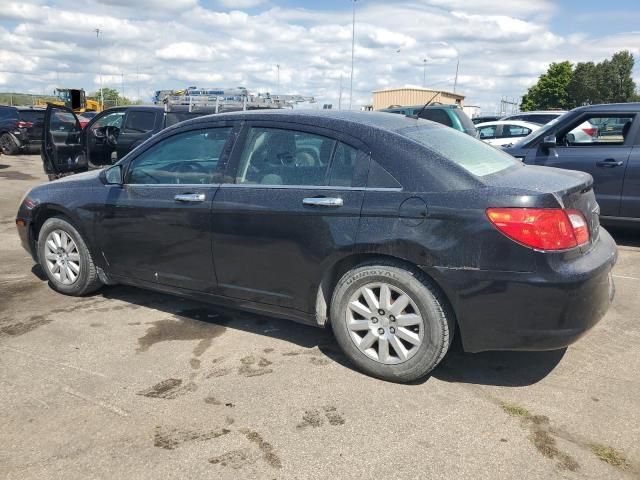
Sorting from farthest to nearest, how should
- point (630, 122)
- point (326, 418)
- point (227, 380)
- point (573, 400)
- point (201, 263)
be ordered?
point (630, 122) → point (201, 263) → point (227, 380) → point (573, 400) → point (326, 418)

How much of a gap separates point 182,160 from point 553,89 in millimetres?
66098

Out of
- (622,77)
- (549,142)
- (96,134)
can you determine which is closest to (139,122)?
(96,134)

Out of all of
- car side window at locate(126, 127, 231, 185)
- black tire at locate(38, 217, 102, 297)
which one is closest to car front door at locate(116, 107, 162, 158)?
black tire at locate(38, 217, 102, 297)

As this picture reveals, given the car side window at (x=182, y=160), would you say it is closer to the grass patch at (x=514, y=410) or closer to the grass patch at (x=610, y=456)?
the grass patch at (x=514, y=410)

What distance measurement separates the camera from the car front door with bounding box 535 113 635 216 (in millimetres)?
6758

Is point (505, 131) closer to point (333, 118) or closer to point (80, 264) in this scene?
point (333, 118)

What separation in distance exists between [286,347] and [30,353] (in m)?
1.75

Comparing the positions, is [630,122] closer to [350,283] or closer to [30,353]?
[350,283]

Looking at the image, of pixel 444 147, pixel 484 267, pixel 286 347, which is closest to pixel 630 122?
pixel 444 147

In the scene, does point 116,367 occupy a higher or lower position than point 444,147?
lower

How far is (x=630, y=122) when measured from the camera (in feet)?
22.1

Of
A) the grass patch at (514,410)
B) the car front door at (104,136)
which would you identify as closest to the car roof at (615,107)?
the grass patch at (514,410)

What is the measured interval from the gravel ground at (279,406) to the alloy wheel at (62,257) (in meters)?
0.46

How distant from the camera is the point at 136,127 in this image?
10.4m
